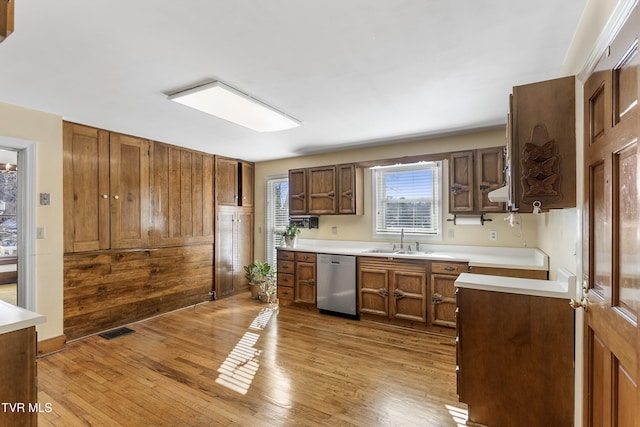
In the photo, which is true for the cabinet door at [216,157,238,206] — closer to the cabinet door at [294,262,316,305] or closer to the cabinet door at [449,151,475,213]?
the cabinet door at [294,262,316,305]

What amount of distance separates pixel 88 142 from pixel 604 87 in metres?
4.36

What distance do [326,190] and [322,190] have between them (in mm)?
69

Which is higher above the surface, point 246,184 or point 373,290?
point 246,184

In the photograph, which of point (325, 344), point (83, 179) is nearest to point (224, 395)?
point (325, 344)

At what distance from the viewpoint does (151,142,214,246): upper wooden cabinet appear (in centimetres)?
416

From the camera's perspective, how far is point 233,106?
2.80m

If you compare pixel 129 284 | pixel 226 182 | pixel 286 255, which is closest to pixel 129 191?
pixel 129 284

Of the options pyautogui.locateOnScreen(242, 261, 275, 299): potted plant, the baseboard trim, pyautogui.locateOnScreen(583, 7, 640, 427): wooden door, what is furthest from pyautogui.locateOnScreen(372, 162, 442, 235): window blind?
the baseboard trim

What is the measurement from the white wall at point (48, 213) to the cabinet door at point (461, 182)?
4.29 metres

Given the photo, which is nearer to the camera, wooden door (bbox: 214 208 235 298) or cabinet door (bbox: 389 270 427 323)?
cabinet door (bbox: 389 270 427 323)

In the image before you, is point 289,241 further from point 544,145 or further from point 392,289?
point 544,145

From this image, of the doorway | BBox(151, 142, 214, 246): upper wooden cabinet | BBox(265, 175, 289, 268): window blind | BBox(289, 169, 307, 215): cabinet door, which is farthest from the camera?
BBox(265, 175, 289, 268): window blind

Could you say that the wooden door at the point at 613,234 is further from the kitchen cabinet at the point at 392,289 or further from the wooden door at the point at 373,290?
the wooden door at the point at 373,290

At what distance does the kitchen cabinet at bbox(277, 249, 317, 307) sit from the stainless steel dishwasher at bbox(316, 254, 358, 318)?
0.43 ft
